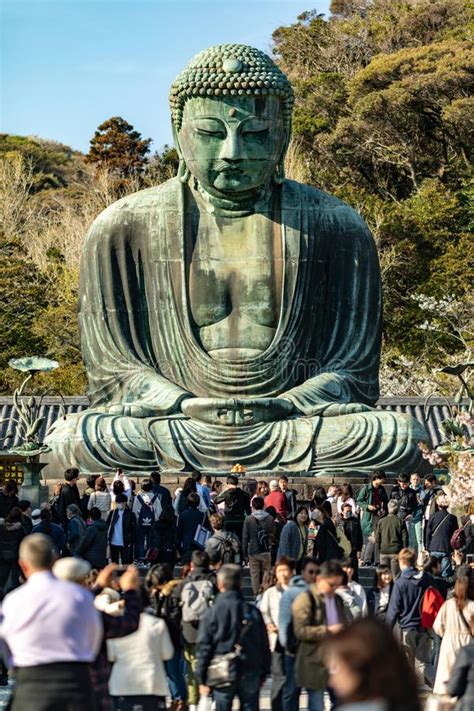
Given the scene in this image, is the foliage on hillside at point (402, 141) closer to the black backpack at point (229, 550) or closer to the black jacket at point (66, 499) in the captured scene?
the black jacket at point (66, 499)

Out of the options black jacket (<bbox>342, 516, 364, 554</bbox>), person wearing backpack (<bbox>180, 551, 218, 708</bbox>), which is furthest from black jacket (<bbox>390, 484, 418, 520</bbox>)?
person wearing backpack (<bbox>180, 551, 218, 708</bbox>)

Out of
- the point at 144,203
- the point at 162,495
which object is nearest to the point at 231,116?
the point at 144,203

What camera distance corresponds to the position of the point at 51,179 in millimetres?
60625

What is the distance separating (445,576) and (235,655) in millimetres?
5988

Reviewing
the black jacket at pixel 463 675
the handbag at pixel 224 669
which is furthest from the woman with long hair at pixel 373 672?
the handbag at pixel 224 669

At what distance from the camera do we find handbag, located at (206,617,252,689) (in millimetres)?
9102

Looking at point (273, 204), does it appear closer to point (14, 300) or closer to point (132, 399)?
point (132, 399)

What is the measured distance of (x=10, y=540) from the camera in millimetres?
12859

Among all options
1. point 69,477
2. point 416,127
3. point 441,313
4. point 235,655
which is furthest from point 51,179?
point 235,655

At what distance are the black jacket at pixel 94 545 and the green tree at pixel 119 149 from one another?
37.6 meters

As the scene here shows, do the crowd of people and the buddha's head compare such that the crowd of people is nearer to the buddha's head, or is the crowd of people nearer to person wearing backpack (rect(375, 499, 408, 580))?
person wearing backpack (rect(375, 499, 408, 580))

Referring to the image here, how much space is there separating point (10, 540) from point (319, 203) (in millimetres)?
9442

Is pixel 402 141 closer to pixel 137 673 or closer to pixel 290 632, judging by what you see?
pixel 290 632

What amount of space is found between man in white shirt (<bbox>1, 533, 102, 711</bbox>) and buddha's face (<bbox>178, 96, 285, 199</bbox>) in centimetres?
1325
